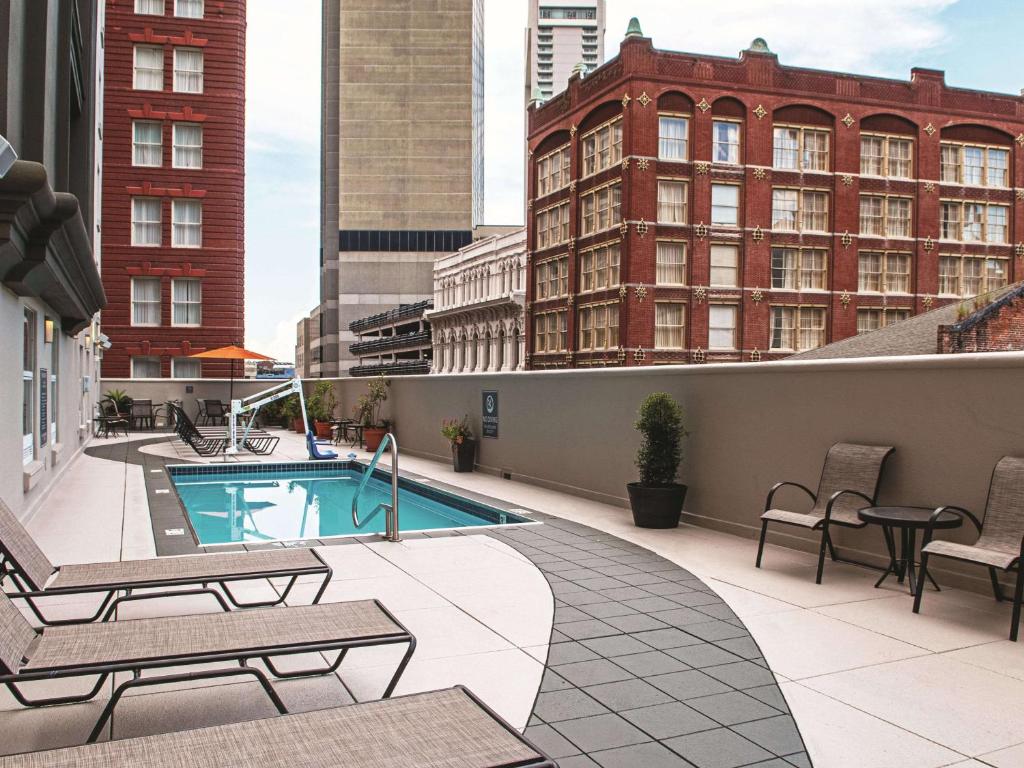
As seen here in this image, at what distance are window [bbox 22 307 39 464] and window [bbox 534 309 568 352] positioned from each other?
135ft

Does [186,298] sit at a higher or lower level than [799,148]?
lower

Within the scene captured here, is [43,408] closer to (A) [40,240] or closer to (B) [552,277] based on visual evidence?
(A) [40,240]

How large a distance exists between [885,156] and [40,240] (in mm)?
50774

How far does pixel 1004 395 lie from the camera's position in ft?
21.0

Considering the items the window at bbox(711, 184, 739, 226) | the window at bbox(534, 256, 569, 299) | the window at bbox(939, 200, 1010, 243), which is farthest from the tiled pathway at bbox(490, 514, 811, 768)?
the window at bbox(939, 200, 1010, 243)

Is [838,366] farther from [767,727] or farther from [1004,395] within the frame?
[767,727]

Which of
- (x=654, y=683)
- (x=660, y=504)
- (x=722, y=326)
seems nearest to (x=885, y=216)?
(x=722, y=326)

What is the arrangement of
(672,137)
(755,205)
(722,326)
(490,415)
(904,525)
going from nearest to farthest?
1. (904,525)
2. (490,415)
3. (672,137)
4. (722,326)
5. (755,205)

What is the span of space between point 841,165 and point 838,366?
146 feet

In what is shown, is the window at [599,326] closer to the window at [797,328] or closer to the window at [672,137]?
the window at [672,137]

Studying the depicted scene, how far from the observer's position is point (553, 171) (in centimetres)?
5300

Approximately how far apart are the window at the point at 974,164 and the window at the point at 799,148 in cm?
817

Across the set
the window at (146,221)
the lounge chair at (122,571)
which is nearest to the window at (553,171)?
the window at (146,221)

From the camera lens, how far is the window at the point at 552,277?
5112 centimetres
